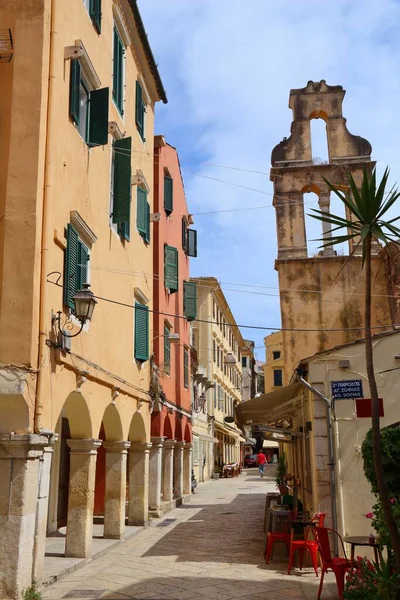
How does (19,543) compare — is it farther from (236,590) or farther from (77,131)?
(77,131)

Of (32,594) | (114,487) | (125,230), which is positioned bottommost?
(32,594)

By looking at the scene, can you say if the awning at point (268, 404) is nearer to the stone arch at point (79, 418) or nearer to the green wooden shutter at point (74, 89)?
the stone arch at point (79, 418)

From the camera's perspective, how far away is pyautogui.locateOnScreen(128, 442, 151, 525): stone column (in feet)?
50.4

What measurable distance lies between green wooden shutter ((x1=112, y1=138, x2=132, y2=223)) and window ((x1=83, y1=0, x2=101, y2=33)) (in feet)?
7.29

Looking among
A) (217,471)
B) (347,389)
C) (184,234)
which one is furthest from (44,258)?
(217,471)

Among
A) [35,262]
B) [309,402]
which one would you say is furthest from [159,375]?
[35,262]

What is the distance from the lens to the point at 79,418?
10.8m

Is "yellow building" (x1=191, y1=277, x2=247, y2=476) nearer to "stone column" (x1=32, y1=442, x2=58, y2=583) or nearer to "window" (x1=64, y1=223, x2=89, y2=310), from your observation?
"window" (x1=64, y1=223, x2=89, y2=310)

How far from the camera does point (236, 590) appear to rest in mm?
8859

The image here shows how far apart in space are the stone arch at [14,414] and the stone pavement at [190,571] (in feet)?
7.63

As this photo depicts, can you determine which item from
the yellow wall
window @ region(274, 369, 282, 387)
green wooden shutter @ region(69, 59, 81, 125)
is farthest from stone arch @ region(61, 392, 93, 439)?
window @ region(274, 369, 282, 387)

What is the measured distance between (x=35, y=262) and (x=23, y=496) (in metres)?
3.02

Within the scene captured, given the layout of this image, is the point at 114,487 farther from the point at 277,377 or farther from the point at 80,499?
the point at 277,377

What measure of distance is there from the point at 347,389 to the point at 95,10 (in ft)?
27.7
